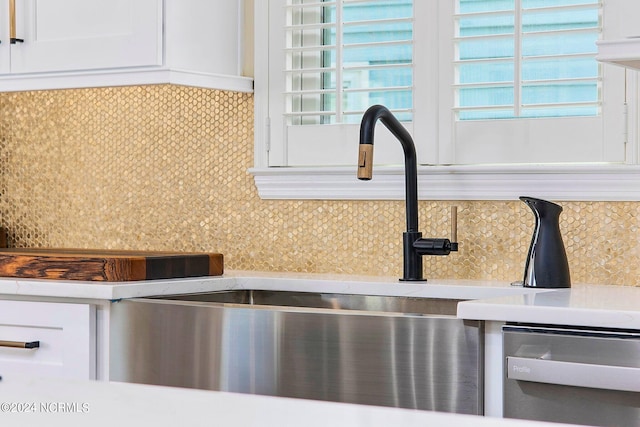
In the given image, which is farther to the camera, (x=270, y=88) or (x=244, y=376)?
(x=270, y=88)

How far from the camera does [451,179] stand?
2.39m

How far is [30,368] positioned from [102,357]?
16 centimetres

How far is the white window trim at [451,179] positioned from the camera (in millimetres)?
2207

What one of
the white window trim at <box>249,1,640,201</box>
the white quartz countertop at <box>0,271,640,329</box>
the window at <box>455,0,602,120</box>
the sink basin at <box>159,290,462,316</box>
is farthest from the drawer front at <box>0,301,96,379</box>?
the window at <box>455,0,602,120</box>

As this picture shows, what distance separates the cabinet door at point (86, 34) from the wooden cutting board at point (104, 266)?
490 mm

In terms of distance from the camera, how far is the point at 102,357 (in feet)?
6.72

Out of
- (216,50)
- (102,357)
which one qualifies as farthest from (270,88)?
(102,357)

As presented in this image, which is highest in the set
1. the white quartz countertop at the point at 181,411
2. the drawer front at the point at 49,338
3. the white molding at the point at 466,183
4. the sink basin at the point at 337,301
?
the white molding at the point at 466,183

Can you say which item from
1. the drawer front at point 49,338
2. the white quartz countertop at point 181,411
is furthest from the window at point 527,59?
the white quartz countertop at point 181,411

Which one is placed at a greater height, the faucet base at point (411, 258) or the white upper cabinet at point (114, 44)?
the white upper cabinet at point (114, 44)

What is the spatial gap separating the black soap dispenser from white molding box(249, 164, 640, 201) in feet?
0.52

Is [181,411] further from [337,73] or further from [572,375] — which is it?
[337,73]

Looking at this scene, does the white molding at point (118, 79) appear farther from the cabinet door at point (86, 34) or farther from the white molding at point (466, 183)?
the white molding at point (466, 183)

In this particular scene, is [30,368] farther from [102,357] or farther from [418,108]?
[418,108]
